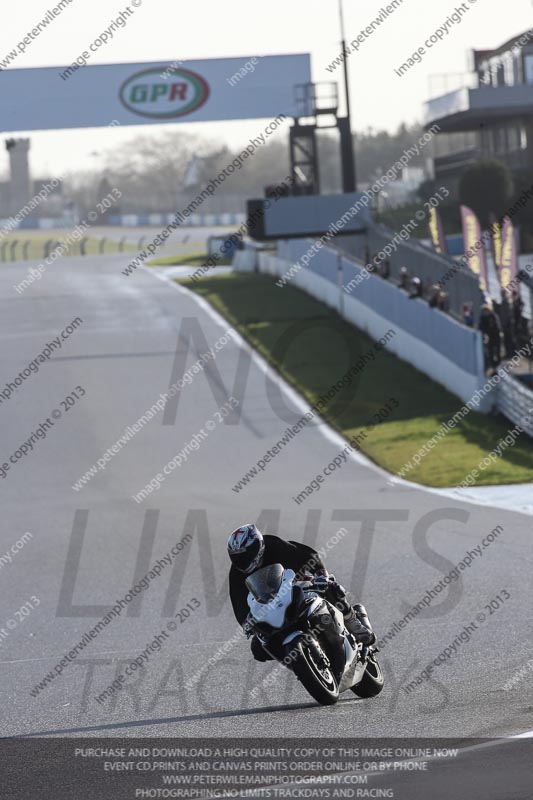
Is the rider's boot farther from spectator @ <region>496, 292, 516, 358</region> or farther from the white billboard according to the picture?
the white billboard

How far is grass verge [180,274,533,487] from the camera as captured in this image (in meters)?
22.9

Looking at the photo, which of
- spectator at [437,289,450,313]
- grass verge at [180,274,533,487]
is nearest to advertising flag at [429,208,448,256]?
grass verge at [180,274,533,487]

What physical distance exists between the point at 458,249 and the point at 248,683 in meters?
40.8

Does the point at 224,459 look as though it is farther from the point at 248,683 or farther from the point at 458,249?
the point at 458,249

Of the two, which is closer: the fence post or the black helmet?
the black helmet

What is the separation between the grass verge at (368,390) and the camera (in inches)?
903

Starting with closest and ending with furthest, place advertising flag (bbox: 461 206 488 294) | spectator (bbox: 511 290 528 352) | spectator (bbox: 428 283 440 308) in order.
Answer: spectator (bbox: 511 290 528 352) < advertising flag (bbox: 461 206 488 294) < spectator (bbox: 428 283 440 308)

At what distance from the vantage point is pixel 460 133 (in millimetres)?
64125

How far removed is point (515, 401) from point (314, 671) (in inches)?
690

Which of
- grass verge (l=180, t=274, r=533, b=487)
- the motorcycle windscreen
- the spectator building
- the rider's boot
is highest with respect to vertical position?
the spectator building

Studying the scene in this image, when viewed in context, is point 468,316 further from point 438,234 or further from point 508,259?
point 438,234

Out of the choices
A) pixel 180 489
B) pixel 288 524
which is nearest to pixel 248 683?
pixel 288 524

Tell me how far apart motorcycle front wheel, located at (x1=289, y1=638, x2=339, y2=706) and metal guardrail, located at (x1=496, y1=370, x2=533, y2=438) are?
53.0 feet

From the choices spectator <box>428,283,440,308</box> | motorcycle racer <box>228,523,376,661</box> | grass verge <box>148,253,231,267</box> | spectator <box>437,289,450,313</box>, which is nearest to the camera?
motorcycle racer <box>228,523,376,661</box>
